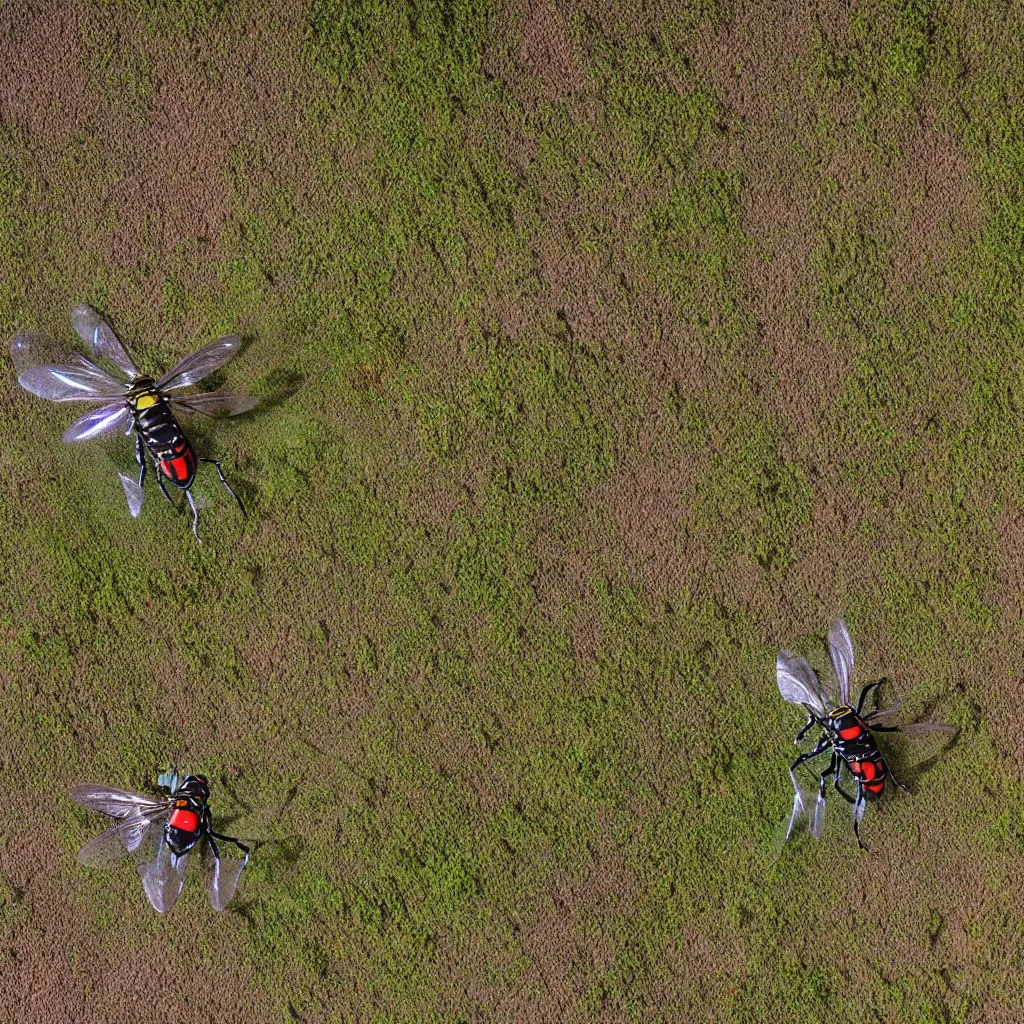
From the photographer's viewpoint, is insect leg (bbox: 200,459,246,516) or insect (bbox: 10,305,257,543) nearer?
insect (bbox: 10,305,257,543)

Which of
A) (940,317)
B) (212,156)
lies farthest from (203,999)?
(940,317)

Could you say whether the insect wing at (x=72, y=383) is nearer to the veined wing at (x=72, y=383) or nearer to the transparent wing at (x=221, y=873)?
the veined wing at (x=72, y=383)

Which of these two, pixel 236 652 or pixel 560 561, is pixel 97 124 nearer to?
pixel 236 652

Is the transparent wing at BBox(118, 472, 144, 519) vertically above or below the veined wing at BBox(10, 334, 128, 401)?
below

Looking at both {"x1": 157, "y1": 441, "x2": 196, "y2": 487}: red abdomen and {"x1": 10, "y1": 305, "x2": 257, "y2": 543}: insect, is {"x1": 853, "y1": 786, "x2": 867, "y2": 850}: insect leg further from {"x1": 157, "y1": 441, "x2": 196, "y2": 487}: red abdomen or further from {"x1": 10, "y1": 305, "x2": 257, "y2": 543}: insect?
{"x1": 157, "y1": 441, "x2": 196, "y2": 487}: red abdomen

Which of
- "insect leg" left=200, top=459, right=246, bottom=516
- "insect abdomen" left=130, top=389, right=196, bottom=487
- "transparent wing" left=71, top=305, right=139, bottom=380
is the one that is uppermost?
"transparent wing" left=71, top=305, right=139, bottom=380

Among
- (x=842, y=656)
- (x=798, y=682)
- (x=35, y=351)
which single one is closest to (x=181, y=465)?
(x=35, y=351)

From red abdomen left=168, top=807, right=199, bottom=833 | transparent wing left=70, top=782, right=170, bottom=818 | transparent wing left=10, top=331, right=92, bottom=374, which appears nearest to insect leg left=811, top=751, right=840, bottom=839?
red abdomen left=168, top=807, right=199, bottom=833
